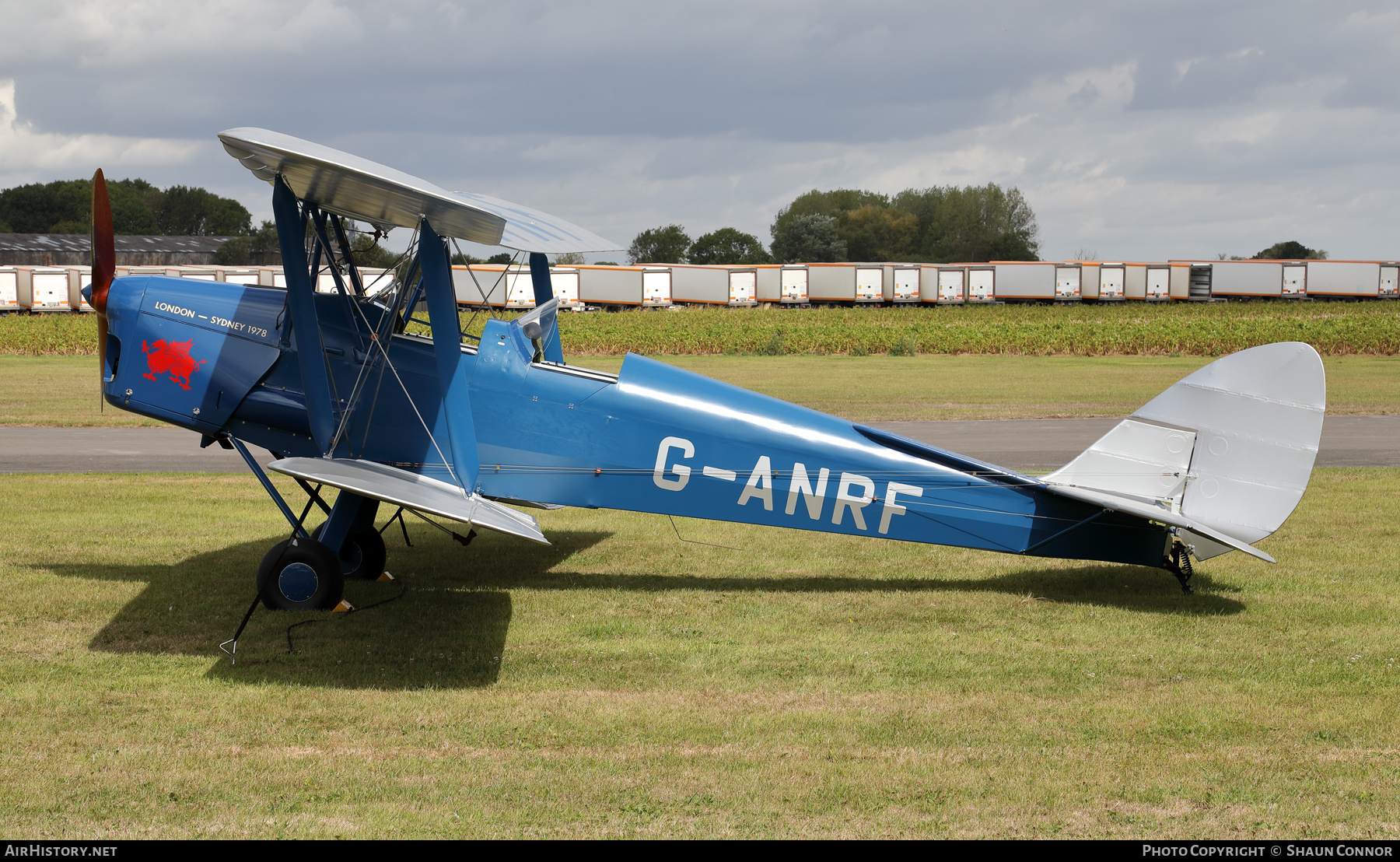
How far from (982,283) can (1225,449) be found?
217 feet

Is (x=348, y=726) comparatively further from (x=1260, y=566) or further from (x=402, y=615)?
(x=1260, y=566)

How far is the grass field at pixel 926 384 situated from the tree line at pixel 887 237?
313 ft

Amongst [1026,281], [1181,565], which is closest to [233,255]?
[1026,281]

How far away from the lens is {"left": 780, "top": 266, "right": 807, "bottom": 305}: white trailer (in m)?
66.9

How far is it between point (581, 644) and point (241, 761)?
2347 mm

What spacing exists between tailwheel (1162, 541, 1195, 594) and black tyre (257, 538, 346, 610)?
5.96 m

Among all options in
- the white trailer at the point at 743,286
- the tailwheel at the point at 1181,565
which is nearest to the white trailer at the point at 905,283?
the white trailer at the point at 743,286

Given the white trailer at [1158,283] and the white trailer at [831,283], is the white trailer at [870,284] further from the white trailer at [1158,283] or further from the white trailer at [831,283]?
the white trailer at [1158,283]

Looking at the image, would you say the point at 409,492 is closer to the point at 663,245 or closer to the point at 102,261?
the point at 102,261

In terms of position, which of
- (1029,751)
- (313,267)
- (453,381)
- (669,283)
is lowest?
(1029,751)

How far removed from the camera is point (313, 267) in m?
7.19

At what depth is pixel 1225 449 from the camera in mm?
6891

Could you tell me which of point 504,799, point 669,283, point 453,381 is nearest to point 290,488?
point 453,381

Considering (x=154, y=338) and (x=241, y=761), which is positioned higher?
(x=154, y=338)
